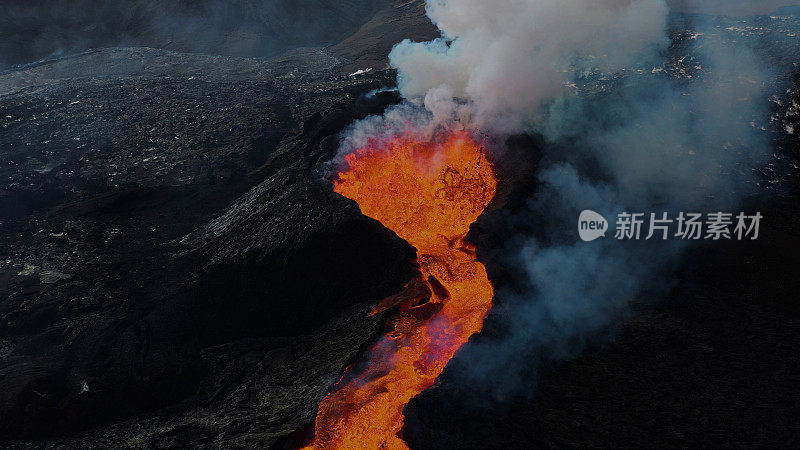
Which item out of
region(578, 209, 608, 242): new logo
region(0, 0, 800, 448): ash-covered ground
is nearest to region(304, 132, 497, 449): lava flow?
region(0, 0, 800, 448): ash-covered ground

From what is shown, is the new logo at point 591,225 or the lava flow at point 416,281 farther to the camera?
the new logo at point 591,225

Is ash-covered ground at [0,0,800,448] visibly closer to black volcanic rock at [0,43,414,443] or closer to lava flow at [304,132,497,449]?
black volcanic rock at [0,43,414,443]

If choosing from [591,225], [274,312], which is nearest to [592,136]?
[591,225]

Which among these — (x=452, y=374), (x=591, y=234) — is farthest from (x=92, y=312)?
(x=591, y=234)

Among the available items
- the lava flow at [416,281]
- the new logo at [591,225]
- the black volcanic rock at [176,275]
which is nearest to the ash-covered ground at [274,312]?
the black volcanic rock at [176,275]

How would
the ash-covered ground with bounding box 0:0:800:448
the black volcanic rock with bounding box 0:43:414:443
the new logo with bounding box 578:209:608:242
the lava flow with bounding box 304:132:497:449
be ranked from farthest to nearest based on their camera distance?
the new logo with bounding box 578:209:608:242
the black volcanic rock with bounding box 0:43:414:443
the lava flow with bounding box 304:132:497:449
the ash-covered ground with bounding box 0:0:800:448

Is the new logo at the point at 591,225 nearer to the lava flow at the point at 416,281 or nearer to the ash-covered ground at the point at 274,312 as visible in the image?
the ash-covered ground at the point at 274,312
